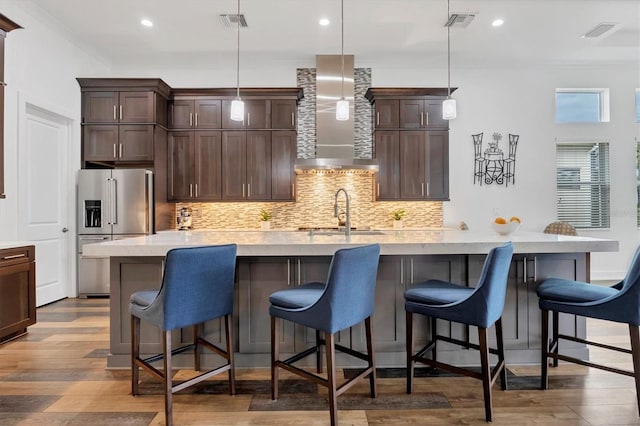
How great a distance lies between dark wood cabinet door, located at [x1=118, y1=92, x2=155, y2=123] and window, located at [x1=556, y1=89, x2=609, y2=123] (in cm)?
598

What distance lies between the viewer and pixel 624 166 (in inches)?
230

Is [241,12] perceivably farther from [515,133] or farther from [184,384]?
[515,133]

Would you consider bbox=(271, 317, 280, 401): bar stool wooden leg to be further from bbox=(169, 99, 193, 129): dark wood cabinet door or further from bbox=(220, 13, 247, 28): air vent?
bbox=(169, 99, 193, 129): dark wood cabinet door

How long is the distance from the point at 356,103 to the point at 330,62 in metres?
0.69

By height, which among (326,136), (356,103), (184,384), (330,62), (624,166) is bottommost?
(184,384)

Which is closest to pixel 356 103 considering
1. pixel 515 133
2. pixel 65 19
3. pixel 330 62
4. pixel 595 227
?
pixel 330 62

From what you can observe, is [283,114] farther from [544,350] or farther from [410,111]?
[544,350]

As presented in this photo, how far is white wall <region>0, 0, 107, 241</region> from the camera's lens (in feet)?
12.9

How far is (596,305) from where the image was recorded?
2150mm

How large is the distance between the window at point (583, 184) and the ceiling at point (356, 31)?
1.35 metres

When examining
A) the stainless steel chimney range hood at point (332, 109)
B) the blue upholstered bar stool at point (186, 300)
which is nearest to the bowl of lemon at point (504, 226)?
the blue upholstered bar stool at point (186, 300)

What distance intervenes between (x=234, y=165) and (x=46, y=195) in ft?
7.47

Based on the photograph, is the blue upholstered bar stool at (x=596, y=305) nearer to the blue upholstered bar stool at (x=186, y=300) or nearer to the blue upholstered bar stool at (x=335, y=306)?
the blue upholstered bar stool at (x=335, y=306)

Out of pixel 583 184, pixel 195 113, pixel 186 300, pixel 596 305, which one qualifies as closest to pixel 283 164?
pixel 195 113
